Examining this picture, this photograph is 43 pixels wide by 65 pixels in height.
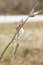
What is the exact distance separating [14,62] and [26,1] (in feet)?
47.6

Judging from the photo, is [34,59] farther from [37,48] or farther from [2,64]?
[37,48]

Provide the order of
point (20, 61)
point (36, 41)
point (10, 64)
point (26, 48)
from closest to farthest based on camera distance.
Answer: point (10, 64) < point (20, 61) < point (26, 48) < point (36, 41)

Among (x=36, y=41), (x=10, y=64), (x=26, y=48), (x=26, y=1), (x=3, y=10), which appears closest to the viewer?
(x=10, y=64)

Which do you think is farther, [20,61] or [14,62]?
[20,61]

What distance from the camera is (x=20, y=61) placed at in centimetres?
257

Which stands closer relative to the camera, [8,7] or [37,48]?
[37,48]

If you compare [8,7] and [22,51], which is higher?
[22,51]

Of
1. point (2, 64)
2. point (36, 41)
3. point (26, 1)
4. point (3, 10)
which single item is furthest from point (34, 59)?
point (26, 1)

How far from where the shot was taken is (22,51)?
2822 millimetres

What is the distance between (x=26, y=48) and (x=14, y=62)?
43cm

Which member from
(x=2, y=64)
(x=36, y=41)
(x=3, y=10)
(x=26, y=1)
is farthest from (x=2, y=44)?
(x=26, y=1)

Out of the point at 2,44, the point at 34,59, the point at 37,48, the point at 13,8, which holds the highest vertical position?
the point at 2,44

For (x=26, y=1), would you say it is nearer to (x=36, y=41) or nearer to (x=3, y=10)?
(x=3, y=10)

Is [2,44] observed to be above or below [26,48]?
above
